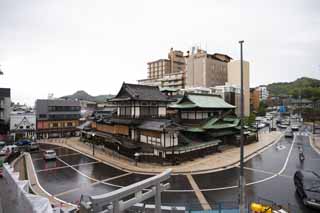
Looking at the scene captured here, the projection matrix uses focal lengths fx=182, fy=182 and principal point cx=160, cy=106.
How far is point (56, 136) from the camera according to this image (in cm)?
4125

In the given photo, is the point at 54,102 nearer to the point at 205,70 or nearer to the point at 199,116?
the point at 199,116

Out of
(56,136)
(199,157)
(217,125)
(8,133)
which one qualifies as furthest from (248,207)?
(8,133)

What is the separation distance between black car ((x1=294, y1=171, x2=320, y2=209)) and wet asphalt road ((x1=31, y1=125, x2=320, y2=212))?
55cm

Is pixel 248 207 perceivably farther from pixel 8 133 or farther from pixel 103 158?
pixel 8 133

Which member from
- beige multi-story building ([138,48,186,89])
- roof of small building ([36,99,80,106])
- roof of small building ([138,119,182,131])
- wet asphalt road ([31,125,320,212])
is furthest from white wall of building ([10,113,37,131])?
beige multi-story building ([138,48,186,89])

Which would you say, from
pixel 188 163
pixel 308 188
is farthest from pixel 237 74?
pixel 308 188

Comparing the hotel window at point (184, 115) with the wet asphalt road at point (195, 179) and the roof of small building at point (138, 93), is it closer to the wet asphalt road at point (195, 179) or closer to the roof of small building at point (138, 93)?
the roof of small building at point (138, 93)

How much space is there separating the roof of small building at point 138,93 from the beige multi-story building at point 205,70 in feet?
122

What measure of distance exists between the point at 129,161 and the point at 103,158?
417 cm

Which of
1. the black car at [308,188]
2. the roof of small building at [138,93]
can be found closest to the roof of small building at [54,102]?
the roof of small building at [138,93]

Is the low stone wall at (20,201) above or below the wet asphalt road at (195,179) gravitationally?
above

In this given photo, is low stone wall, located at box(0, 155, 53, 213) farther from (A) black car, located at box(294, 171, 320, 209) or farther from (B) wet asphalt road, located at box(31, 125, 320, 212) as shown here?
(A) black car, located at box(294, 171, 320, 209)

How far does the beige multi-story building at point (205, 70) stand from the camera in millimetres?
66188

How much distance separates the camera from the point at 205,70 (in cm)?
6575
